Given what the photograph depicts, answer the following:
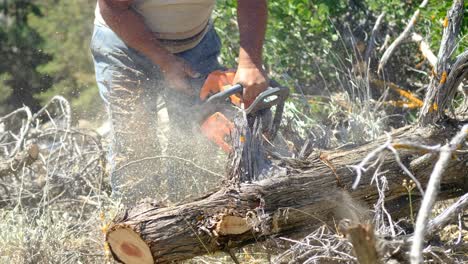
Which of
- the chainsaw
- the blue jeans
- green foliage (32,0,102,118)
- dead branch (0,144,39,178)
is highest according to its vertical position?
the chainsaw

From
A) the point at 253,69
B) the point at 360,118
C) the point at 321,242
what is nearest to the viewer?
the point at 321,242

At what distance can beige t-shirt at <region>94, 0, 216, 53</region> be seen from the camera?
13.8ft

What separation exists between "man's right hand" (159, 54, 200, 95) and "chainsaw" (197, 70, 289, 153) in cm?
10

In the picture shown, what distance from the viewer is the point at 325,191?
324cm

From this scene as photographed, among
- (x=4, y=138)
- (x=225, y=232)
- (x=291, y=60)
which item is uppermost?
(x=225, y=232)

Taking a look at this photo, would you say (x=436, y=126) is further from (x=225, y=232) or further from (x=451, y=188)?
(x=225, y=232)

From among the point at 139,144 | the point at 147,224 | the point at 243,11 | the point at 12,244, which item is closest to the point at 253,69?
the point at 243,11

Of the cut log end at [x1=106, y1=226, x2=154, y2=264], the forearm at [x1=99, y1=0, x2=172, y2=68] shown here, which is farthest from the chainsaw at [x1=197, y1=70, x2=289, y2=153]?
the cut log end at [x1=106, y1=226, x2=154, y2=264]

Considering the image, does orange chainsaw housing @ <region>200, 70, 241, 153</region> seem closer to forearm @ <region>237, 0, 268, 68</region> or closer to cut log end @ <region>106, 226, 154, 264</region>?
forearm @ <region>237, 0, 268, 68</region>

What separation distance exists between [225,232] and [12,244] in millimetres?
1753

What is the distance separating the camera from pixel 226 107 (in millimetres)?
3949

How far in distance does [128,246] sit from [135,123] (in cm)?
129

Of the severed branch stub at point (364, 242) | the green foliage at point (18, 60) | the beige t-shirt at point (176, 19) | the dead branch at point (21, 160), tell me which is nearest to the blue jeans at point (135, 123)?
→ the beige t-shirt at point (176, 19)

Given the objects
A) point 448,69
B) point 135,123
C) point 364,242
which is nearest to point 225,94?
point 135,123
